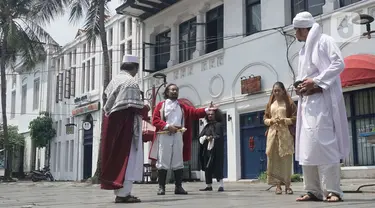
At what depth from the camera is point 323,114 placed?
187 inches

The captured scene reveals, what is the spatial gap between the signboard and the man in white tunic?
21484 mm

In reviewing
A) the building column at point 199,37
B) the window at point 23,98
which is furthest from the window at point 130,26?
the window at point 23,98

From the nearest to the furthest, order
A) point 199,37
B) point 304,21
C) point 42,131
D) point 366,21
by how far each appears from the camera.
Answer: point 304,21 < point 366,21 < point 199,37 < point 42,131

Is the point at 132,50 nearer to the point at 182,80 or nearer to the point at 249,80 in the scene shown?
the point at 182,80

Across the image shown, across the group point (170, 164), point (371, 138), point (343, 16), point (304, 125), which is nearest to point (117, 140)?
point (170, 164)

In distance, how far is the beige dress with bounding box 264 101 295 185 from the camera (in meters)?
6.95

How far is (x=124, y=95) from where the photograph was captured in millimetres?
5840

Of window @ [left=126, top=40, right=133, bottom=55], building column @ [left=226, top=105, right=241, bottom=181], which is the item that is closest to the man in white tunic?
building column @ [left=226, top=105, right=241, bottom=181]

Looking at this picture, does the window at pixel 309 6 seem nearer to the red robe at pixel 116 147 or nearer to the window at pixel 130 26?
the red robe at pixel 116 147

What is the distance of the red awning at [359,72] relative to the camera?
37.0 ft

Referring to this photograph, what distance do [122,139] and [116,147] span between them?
0.39 feet

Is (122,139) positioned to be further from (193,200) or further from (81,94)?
(81,94)

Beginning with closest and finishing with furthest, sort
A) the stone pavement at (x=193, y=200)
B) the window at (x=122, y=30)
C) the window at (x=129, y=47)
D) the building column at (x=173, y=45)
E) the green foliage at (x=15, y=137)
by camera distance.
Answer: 1. the stone pavement at (x=193, y=200)
2. the building column at (x=173, y=45)
3. the window at (x=129, y=47)
4. the window at (x=122, y=30)
5. the green foliage at (x=15, y=137)

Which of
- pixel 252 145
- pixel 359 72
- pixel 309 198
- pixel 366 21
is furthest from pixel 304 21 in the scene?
pixel 252 145
